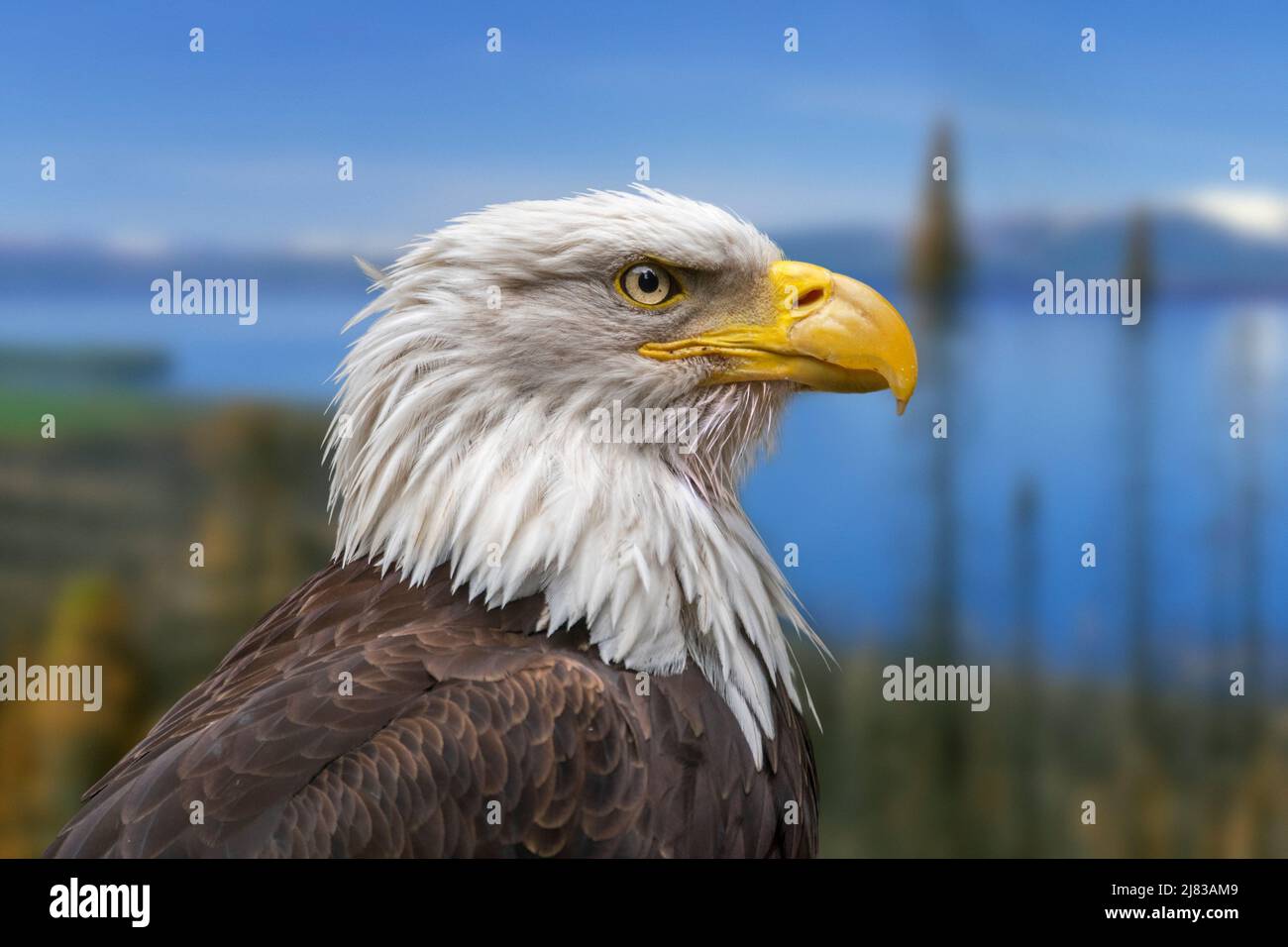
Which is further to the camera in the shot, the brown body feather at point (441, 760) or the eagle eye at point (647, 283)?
the eagle eye at point (647, 283)

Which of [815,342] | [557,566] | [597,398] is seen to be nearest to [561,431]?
[597,398]

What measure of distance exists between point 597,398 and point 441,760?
19.7 inches

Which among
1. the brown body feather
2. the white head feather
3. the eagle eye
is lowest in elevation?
the brown body feather

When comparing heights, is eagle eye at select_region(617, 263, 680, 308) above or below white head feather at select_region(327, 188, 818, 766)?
above

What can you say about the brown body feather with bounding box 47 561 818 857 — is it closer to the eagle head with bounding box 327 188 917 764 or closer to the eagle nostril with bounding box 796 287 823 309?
the eagle head with bounding box 327 188 917 764

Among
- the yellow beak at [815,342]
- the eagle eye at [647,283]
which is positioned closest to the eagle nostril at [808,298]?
the yellow beak at [815,342]

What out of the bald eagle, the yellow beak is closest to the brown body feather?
the bald eagle

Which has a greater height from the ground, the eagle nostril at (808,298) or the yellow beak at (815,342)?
the eagle nostril at (808,298)

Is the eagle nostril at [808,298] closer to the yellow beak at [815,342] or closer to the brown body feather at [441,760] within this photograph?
the yellow beak at [815,342]

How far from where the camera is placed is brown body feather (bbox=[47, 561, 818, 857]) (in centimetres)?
122

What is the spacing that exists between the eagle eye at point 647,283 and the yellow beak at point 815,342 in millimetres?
59

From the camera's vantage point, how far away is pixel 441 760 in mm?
1228

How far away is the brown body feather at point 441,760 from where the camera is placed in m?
1.22
